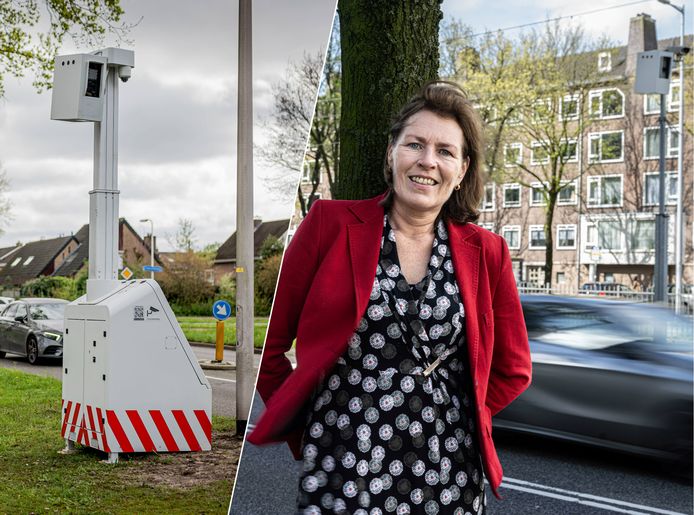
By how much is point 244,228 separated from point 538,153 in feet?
24.8

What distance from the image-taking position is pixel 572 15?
29.4ft

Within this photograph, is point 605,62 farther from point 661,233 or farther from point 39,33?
point 39,33

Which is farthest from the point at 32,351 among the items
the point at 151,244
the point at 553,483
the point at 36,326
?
the point at 553,483

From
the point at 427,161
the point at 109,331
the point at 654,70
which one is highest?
the point at 654,70

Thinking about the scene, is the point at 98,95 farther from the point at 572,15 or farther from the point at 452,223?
the point at 572,15

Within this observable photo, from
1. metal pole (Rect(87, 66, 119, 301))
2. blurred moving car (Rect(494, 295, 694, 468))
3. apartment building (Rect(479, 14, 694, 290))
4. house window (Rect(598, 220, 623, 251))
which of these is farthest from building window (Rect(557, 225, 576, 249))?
metal pole (Rect(87, 66, 119, 301))

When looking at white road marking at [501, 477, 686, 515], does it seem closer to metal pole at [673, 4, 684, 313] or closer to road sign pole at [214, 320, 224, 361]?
road sign pole at [214, 320, 224, 361]

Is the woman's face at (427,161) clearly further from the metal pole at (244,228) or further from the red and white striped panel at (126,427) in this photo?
the red and white striped panel at (126,427)

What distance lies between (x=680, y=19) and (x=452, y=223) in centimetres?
790

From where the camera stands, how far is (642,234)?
8.78m

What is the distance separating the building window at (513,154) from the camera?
862 centimetres

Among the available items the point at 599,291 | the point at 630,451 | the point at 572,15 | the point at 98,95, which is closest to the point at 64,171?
the point at 98,95

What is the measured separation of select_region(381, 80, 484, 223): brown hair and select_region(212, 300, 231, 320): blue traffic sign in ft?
1.19

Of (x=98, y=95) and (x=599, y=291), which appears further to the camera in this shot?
(x=599, y=291)
